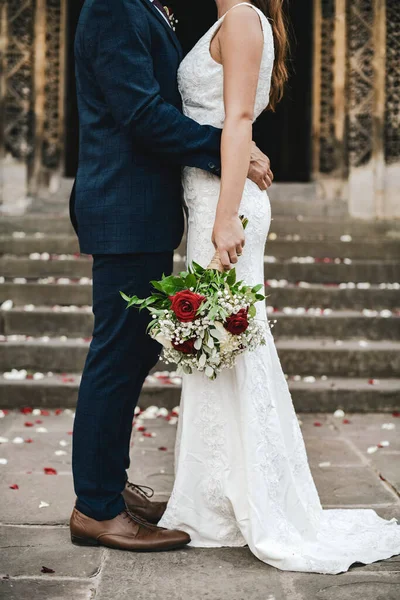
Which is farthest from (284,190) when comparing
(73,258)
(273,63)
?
(273,63)

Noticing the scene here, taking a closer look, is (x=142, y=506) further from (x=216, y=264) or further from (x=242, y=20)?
(x=242, y=20)

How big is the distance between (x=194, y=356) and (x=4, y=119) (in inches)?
233

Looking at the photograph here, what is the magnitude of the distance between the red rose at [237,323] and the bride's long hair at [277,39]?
3.23ft

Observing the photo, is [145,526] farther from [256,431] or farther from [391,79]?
[391,79]

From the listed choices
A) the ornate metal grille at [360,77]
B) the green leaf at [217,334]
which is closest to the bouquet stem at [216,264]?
the green leaf at [217,334]

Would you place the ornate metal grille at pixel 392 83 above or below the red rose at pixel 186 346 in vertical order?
above

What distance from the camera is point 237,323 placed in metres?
2.49

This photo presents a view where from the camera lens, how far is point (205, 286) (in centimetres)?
255

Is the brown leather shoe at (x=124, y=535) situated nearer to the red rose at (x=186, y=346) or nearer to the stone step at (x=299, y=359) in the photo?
the red rose at (x=186, y=346)

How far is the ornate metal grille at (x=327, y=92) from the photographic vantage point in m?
7.92

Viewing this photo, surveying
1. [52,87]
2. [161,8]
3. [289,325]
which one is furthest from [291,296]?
[52,87]

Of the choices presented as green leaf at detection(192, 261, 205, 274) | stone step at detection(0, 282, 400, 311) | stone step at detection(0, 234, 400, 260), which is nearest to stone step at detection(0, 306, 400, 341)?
stone step at detection(0, 282, 400, 311)

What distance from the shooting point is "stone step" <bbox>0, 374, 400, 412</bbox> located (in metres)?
5.05

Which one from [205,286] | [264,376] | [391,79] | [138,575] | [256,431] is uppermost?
[391,79]
